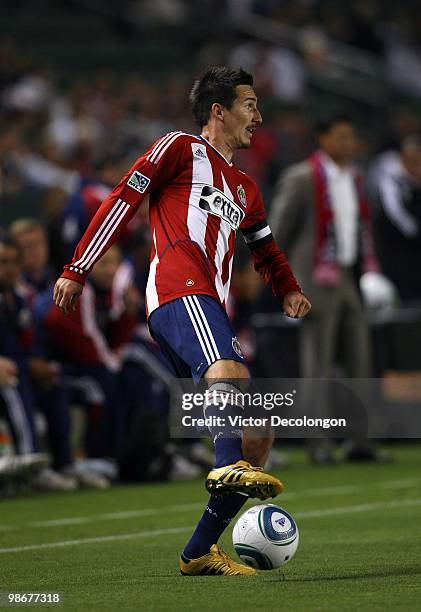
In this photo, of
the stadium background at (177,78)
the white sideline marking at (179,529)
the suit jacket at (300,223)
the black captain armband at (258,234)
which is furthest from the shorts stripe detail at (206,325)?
the stadium background at (177,78)

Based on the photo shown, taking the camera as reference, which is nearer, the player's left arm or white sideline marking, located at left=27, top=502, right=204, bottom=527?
the player's left arm

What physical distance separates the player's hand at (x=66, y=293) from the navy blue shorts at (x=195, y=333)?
0.42 metres

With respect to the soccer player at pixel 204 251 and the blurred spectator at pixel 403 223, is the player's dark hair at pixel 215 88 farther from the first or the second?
the blurred spectator at pixel 403 223

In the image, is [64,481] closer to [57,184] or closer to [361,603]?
[361,603]

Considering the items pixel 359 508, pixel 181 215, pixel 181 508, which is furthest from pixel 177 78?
pixel 181 215

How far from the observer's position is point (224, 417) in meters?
5.63

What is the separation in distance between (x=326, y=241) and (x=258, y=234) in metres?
5.57

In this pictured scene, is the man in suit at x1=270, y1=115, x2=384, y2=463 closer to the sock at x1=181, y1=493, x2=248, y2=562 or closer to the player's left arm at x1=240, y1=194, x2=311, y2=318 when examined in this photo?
the player's left arm at x1=240, y1=194, x2=311, y2=318

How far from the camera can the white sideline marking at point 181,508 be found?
8320mm

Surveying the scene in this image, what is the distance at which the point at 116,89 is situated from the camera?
2162cm

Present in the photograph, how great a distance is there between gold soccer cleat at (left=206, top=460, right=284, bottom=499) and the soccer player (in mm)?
12

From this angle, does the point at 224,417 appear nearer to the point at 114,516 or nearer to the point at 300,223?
the point at 114,516

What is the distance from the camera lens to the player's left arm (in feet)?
21.1

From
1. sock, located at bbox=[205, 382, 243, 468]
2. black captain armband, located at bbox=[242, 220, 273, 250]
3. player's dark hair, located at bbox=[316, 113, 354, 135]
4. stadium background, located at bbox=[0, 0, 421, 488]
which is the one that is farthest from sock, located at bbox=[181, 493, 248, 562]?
stadium background, located at bbox=[0, 0, 421, 488]
